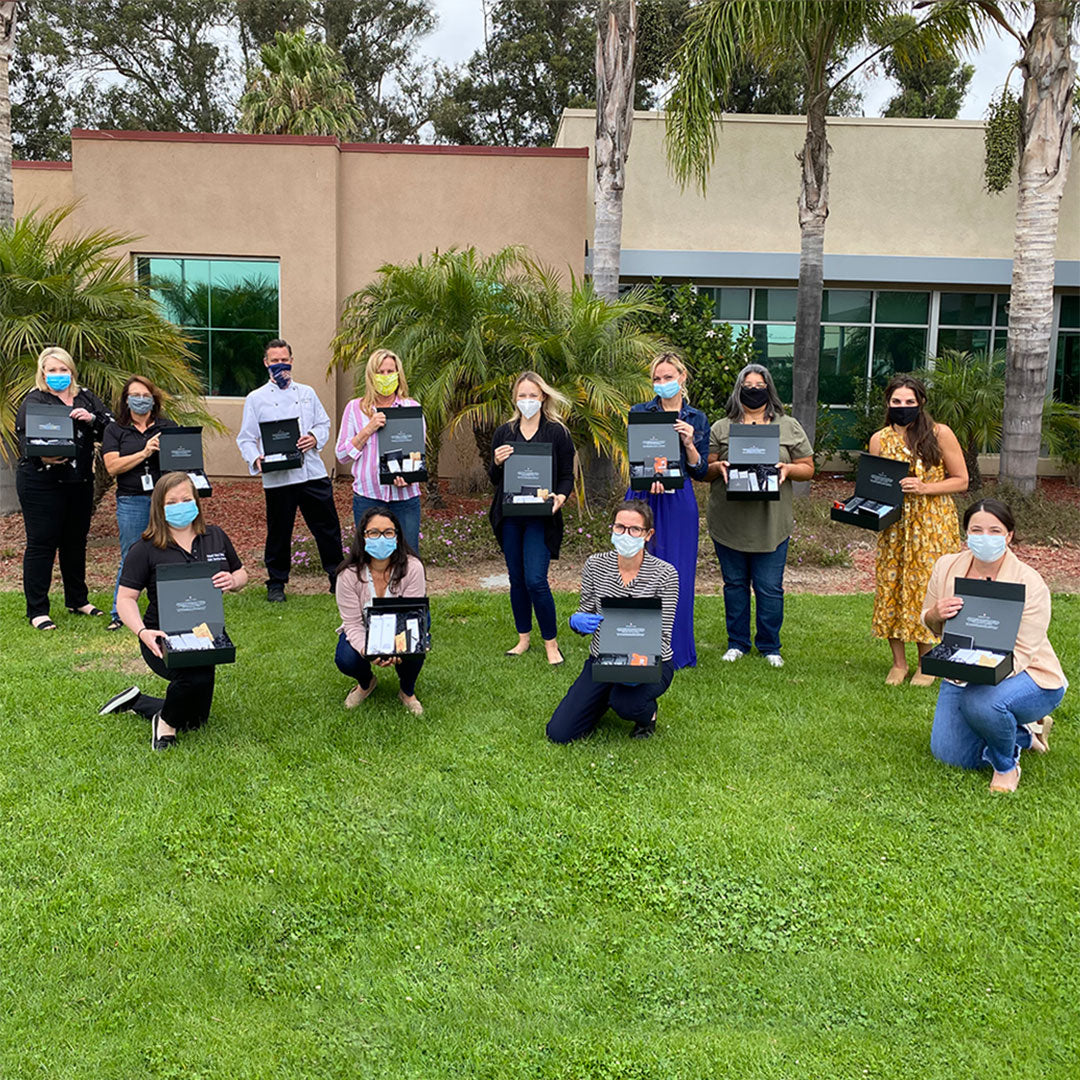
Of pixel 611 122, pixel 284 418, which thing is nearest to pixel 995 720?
pixel 284 418

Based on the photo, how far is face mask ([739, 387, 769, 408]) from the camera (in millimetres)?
6375

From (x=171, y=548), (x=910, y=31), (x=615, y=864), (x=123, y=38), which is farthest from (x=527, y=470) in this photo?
(x=123, y=38)

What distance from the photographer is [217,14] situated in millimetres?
30547

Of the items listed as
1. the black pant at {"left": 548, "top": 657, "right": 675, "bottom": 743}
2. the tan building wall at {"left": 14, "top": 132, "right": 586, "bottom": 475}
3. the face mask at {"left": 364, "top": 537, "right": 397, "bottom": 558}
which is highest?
the tan building wall at {"left": 14, "top": 132, "right": 586, "bottom": 475}

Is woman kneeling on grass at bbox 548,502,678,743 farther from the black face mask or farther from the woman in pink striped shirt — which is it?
the woman in pink striped shirt

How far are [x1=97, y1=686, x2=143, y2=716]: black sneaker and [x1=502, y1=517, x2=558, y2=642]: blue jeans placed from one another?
234cm

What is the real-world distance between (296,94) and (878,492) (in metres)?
20.3

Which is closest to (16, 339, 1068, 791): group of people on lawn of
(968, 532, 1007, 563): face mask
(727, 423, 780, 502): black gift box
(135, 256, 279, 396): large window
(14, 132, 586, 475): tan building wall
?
(968, 532, 1007, 563): face mask

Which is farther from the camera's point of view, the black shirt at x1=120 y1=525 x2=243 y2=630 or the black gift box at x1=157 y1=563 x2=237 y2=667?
the black shirt at x1=120 y1=525 x2=243 y2=630

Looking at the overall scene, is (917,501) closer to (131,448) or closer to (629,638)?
(629,638)

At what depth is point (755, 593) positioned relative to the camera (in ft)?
21.3

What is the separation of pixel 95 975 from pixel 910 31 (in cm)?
1333

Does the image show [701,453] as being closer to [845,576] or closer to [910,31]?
[845,576]

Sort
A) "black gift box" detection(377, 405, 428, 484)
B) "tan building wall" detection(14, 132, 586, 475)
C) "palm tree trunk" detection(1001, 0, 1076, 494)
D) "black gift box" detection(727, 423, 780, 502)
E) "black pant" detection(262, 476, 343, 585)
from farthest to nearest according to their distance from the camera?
1. "tan building wall" detection(14, 132, 586, 475)
2. "palm tree trunk" detection(1001, 0, 1076, 494)
3. "black pant" detection(262, 476, 343, 585)
4. "black gift box" detection(377, 405, 428, 484)
5. "black gift box" detection(727, 423, 780, 502)
